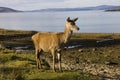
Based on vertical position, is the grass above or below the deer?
below

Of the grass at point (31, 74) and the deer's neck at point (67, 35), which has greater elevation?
the deer's neck at point (67, 35)

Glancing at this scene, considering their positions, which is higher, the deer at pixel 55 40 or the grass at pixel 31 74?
the deer at pixel 55 40

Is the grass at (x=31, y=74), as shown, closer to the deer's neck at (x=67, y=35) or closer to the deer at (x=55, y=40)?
the deer at (x=55, y=40)

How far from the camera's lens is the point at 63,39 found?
19.1 metres

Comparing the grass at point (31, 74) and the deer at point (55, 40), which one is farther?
the deer at point (55, 40)

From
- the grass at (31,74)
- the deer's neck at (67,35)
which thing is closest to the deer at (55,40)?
the deer's neck at (67,35)

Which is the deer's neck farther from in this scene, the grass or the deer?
the grass

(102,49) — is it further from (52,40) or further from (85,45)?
(52,40)

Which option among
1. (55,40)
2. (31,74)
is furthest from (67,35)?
(31,74)

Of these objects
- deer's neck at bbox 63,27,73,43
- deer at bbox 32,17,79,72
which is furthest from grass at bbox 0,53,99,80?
deer's neck at bbox 63,27,73,43

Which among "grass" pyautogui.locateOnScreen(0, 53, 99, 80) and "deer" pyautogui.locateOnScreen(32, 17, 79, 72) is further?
"deer" pyautogui.locateOnScreen(32, 17, 79, 72)

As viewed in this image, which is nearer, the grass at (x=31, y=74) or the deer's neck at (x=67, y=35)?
the grass at (x=31, y=74)

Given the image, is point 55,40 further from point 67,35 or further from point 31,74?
point 31,74

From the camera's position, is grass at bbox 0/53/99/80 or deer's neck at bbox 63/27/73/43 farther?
deer's neck at bbox 63/27/73/43
